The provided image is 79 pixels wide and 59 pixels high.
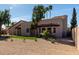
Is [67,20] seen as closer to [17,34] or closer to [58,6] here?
[58,6]

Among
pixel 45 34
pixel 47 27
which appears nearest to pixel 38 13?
pixel 47 27

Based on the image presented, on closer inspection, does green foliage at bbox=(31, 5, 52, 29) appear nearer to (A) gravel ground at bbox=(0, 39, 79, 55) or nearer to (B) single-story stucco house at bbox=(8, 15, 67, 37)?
(B) single-story stucco house at bbox=(8, 15, 67, 37)

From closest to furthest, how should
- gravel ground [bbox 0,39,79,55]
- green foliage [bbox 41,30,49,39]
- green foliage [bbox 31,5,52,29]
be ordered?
gravel ground [bbox 0,39,79,55] → green foliage [bbox 31,5,52,29] → green foliage [bbox 41,30,49,39]

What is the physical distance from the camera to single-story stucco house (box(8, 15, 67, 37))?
1461cm

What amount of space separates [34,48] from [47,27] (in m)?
0.66

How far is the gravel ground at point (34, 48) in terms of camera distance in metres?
14.5

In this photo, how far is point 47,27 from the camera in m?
14.7

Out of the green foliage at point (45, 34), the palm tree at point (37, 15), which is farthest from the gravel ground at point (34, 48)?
the palm tree at point (37, 15)

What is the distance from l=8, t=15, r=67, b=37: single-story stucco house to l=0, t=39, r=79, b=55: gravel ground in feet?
0.83

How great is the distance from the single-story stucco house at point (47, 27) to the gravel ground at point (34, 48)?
254mm

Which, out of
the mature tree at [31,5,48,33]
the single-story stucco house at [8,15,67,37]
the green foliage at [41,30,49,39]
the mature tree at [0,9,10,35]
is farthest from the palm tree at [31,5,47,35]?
the mature tree at [0,9,10,35]

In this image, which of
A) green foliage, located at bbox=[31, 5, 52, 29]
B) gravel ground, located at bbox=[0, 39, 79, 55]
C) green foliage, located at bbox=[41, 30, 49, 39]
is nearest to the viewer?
gravel ground, located at bbox=[0, 39, 79, 55]

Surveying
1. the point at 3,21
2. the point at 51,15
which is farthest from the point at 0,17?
the point at 51,15

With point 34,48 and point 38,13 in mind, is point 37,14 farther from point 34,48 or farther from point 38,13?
point 34,48
